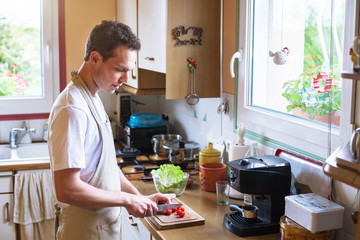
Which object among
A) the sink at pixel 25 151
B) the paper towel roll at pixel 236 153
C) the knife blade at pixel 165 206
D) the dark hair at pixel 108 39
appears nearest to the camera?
the dark hair at pixel 108 39

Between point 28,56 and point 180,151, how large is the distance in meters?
1.67

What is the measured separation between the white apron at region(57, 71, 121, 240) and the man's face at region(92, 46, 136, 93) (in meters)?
0.08

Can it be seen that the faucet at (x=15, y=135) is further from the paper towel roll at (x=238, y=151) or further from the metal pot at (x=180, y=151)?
the paper towel roll at (x=238, y=151)

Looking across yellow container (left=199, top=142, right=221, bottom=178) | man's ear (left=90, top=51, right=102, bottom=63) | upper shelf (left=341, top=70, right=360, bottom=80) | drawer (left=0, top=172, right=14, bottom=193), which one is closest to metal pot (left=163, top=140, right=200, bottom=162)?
yellow container (left=199, top=142, right=221, bottom=178)

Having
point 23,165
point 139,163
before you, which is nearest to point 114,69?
point 139,163

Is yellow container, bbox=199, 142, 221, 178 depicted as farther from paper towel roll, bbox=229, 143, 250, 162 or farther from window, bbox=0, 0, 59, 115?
window, bbox=0, 0, 59, 115

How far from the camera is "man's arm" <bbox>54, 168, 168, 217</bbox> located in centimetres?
169

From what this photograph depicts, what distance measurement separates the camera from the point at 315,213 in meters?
1.65

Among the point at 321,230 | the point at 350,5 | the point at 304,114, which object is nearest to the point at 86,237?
the point at 321,230

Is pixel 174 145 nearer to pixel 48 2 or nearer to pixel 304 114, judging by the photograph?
pixel 304 114

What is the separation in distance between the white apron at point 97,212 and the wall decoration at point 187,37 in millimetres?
788

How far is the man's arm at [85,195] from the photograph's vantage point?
1.69 m

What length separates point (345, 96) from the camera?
69.2 inches

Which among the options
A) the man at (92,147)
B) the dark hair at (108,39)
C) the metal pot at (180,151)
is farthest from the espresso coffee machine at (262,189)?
the metal pot at (180,151)
